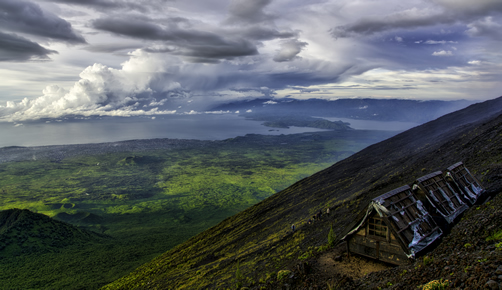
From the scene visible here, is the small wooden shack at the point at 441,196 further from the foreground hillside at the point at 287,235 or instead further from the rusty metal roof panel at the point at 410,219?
the foreground hillside at the point at 287,235

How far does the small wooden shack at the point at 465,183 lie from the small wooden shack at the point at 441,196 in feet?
1.43

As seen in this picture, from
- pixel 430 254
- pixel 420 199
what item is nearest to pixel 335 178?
pixel 420 199

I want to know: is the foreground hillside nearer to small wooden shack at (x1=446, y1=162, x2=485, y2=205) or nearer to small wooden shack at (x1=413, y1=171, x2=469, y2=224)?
small wooden shack at (x1=446, y1=162, x2=485, y2=205)

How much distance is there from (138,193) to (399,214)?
157m

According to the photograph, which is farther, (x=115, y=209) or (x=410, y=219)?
(x=115, y=209)

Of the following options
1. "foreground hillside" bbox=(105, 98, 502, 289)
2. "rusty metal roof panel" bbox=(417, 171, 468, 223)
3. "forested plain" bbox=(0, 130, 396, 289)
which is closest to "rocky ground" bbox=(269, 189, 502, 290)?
"foreground hillside" bbox=(105, 98, 502, 289)

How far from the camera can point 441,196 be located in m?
15.7

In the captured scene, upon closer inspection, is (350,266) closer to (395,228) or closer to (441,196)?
(395,228)

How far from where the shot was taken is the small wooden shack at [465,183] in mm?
16359

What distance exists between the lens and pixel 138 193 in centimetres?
14825

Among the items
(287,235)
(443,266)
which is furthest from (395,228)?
(287,235)

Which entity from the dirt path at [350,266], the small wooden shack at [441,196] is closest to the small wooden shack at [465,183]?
the small wooden shack at [441,196]

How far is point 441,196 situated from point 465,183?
308 cm

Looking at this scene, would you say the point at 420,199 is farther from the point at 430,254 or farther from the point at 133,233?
the point at 133,233
